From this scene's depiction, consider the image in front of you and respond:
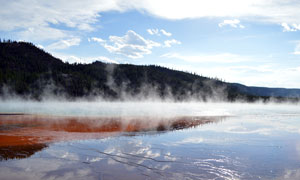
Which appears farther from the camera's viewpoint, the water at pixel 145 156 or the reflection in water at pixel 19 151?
the reflection in water at pixel 19 151

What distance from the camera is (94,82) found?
96.6 meters

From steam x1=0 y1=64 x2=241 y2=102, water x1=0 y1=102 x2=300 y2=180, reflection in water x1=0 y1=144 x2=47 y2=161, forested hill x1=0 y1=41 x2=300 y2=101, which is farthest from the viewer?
forested hill x1=0 y1=41 x2=300 y2=101

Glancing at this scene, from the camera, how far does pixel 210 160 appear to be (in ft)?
30.0

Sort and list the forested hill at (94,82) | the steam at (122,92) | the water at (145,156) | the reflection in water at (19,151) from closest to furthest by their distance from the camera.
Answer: the water at (145,156) < the reflection in water at (19,151) < the steam at (122,92) < the forested hill at (94,82)

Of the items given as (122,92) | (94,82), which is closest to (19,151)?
(122,92)

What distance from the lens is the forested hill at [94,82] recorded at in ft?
260

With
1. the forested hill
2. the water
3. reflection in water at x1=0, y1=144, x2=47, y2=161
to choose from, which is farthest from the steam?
reflection in water at x1=0, y1=144, x2=47, y2=161

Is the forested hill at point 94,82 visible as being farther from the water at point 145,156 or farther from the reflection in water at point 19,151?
the reflection in water at point 19,151

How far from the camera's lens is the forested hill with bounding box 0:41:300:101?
7931cm

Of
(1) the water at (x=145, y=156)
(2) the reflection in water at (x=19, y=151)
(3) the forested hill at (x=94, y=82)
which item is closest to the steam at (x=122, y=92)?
(3) the forested hill at (x=94, y=82)

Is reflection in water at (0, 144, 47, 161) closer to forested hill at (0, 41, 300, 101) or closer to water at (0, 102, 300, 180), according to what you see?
water at (0, 102, 300, 180)

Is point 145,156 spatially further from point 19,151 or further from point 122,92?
point 122,92

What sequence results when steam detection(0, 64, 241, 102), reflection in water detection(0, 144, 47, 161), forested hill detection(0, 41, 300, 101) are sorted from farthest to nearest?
forested hill detection(0, 41, 300, 101)
steam detection(0, 64, 241, 102)
reflection in water detection(0, 144, 47, 161)

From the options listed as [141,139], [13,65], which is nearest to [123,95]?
[13,65]
